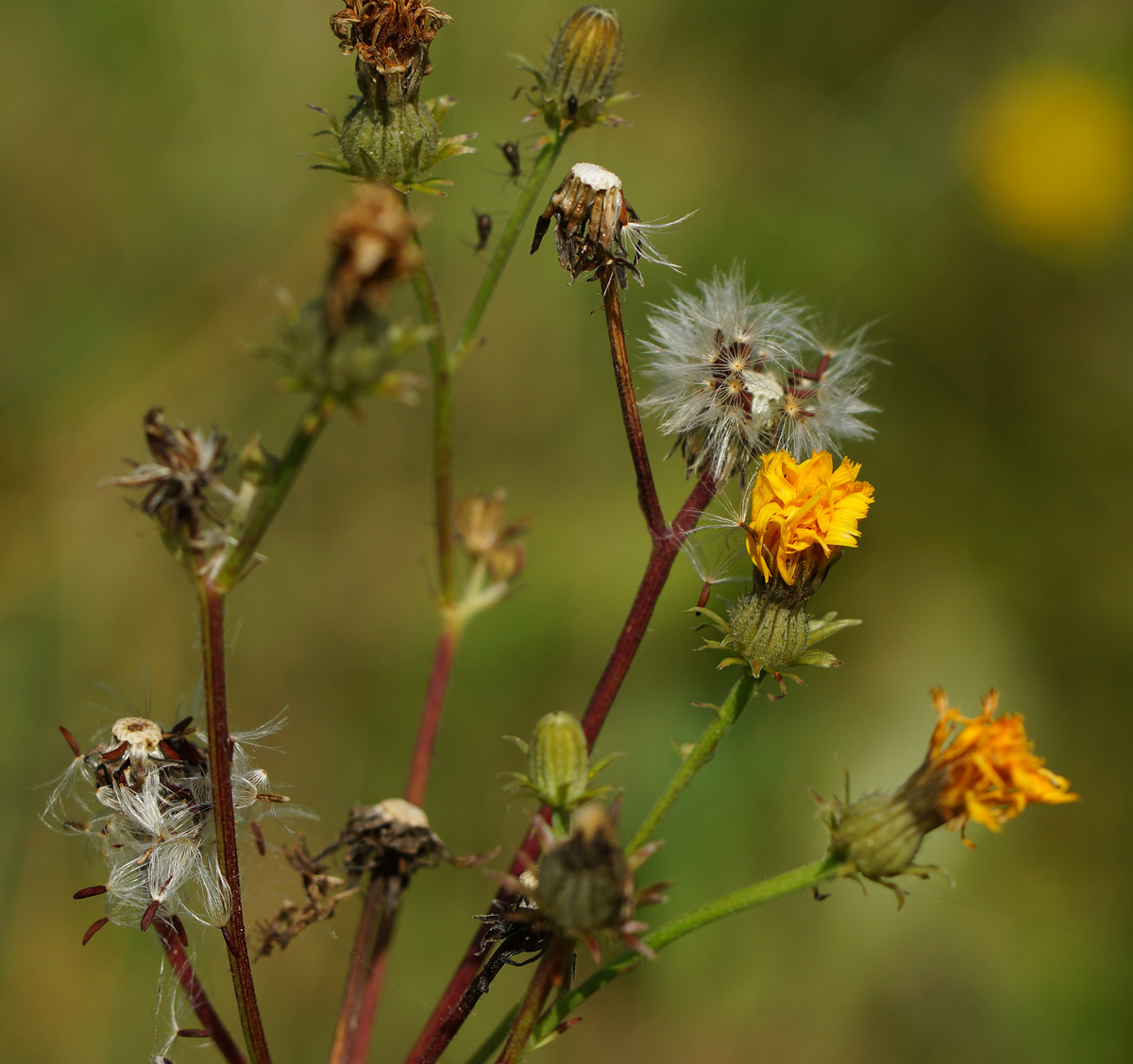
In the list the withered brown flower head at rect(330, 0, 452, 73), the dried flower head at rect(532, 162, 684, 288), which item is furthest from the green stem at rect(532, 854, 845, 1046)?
the withered brown flower head at rect(330, 0, 452, 73)

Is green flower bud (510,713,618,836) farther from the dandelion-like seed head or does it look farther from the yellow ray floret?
the yellow ray floret

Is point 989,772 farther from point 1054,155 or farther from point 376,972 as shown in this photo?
point 1054,155

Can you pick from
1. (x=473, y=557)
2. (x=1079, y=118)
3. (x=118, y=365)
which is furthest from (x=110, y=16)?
(x=1079, y=118)

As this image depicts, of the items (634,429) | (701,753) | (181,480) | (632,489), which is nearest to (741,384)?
(634,429)

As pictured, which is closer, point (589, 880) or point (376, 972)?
point (589, 880)

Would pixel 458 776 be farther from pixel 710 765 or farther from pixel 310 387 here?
pixel 310 387
